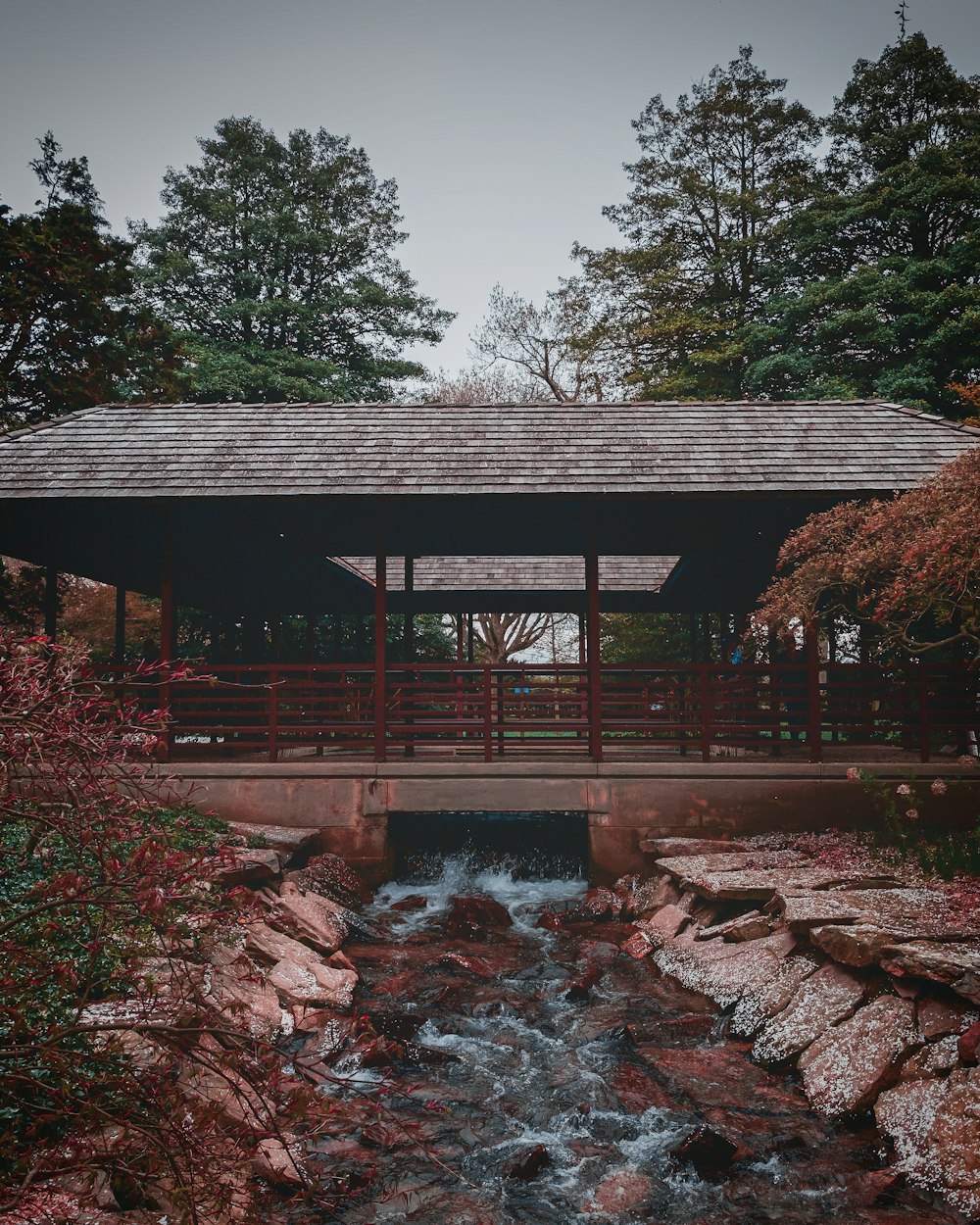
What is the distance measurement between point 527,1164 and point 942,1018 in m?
2.47

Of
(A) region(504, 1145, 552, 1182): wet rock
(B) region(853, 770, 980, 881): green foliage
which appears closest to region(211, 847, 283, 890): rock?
(A) region(504, 1145, 552, 1182): wet rock

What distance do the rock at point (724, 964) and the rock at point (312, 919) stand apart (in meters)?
2.91

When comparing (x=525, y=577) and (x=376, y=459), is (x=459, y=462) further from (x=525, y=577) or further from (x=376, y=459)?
(x=525, y=577)

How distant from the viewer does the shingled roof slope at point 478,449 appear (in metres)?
9.67

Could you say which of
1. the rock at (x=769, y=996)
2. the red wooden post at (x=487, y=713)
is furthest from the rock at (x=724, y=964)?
the red wooden post at (x=487, y=713)

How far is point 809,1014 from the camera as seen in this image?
216 inches

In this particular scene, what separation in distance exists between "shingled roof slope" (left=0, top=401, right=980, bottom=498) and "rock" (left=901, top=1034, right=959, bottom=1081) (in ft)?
20.2

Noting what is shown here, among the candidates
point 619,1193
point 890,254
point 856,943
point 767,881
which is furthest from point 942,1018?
point 890,254

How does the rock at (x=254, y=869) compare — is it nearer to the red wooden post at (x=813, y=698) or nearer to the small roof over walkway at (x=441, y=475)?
the small roof over walkway at (x=441, y=475)

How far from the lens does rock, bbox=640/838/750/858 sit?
28.6 ft

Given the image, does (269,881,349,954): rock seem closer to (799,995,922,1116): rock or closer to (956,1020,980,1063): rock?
(799,995,922,1116): rock

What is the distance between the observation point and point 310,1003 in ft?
20.1

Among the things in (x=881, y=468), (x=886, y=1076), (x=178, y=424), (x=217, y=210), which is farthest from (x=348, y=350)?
(x=886, y=1076)

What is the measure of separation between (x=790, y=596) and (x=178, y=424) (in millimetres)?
8175
